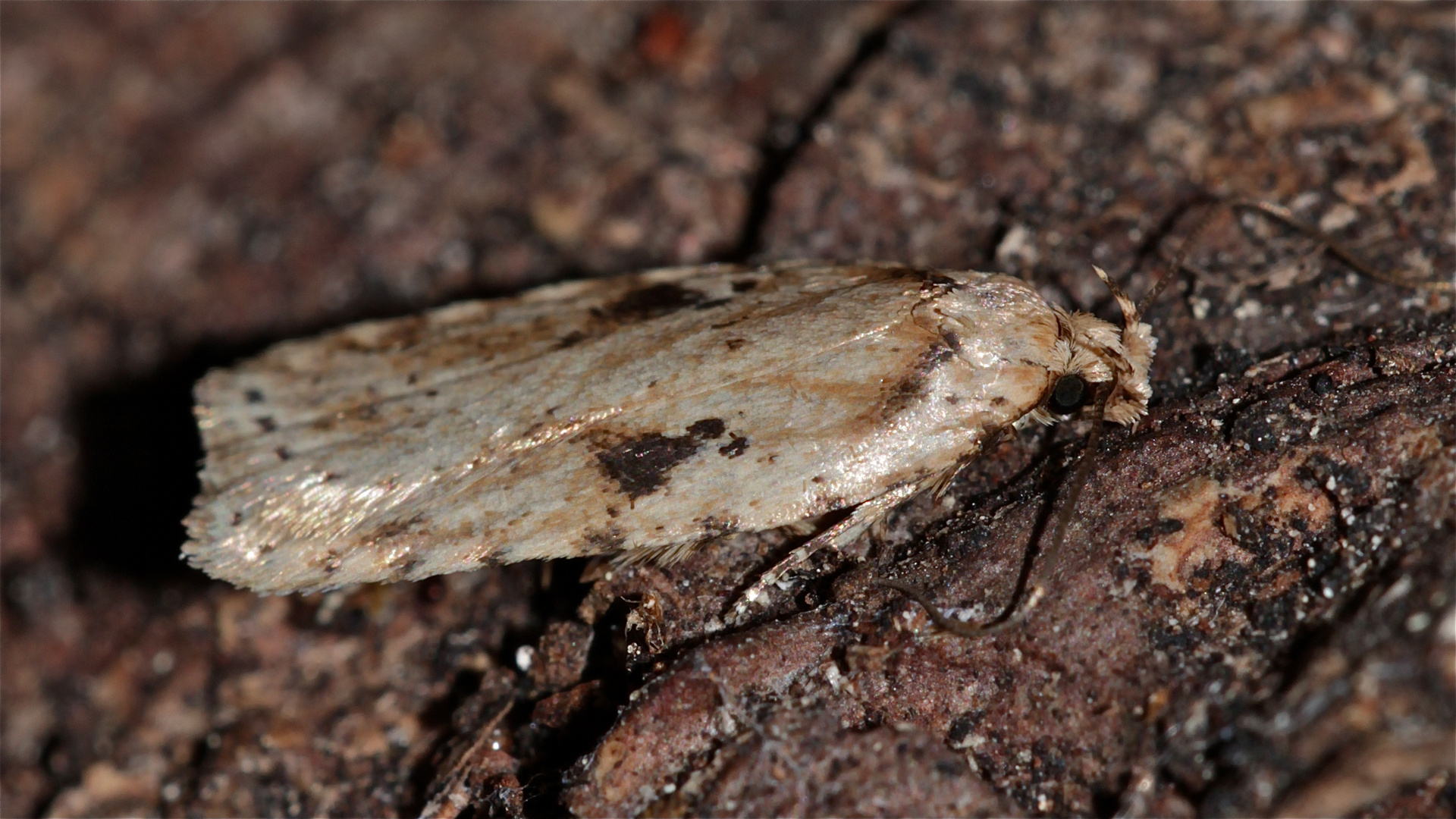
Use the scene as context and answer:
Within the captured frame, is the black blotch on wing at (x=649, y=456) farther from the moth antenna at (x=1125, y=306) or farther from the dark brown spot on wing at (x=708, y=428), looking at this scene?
the moth antenna at (x=1125, y=306)

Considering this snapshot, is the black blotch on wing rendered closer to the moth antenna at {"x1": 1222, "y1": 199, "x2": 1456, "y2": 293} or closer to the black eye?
the black eye

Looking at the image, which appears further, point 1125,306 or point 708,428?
point 1125,306

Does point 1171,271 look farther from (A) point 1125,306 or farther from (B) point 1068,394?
(B) point 1068,394

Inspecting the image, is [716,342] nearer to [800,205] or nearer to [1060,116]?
[800,205]

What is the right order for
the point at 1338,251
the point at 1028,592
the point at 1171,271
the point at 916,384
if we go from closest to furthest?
the point at 1028,592, the point at 916,384, the point at 1171,271, the point at 1338,251

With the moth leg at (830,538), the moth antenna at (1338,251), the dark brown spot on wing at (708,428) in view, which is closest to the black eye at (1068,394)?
the moth leg at (830,538)

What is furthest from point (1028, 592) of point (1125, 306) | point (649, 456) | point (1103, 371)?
point (649, 456)

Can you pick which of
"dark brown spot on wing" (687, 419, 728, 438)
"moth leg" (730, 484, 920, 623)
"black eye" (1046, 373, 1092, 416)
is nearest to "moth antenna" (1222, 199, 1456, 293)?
"black eye" (1046, 373, 1092, 416)
